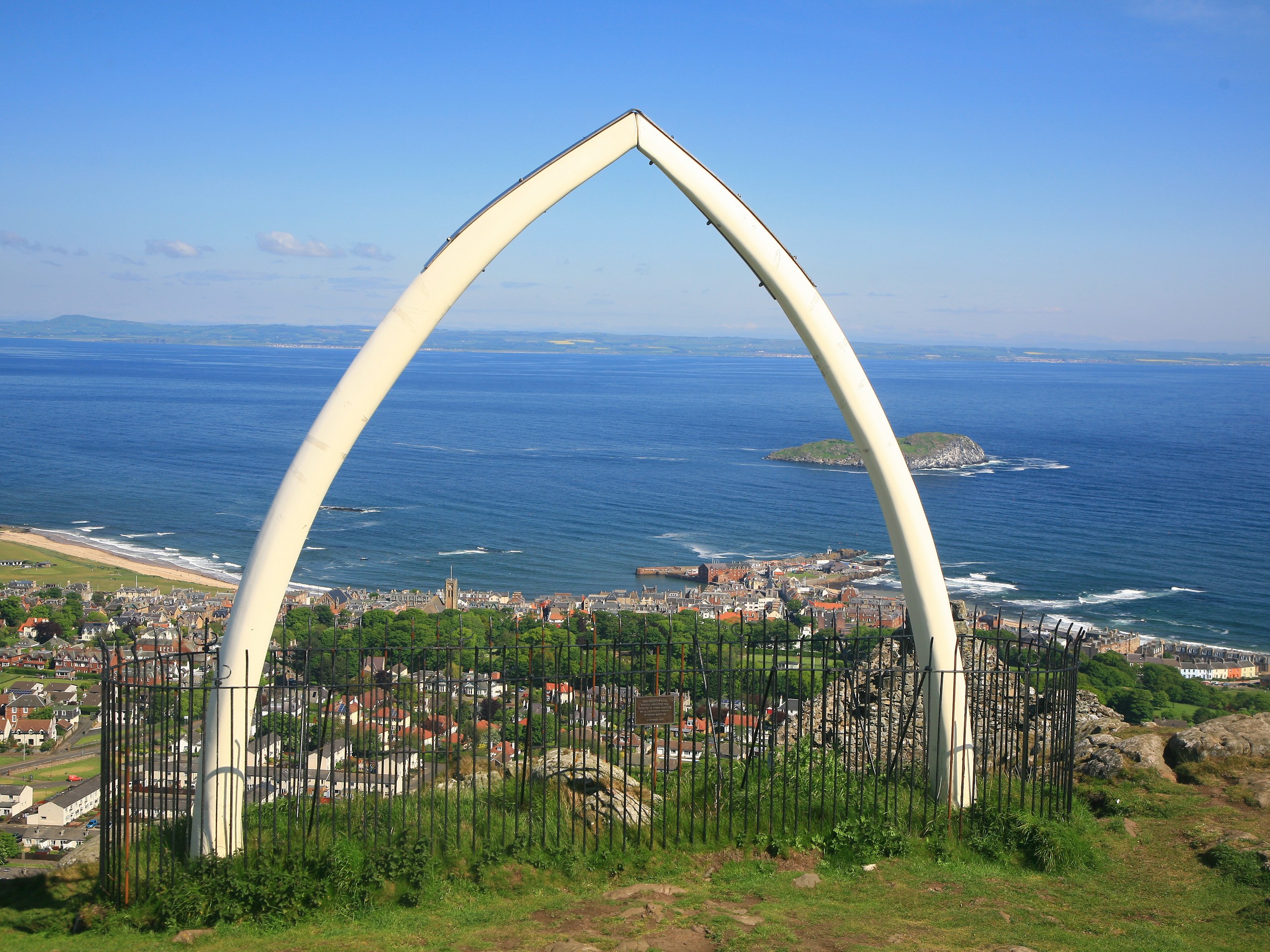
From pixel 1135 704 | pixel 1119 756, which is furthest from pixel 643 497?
pixel 1119 756

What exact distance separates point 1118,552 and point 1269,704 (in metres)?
24.5

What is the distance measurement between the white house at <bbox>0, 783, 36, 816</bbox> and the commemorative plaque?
42.6 ft

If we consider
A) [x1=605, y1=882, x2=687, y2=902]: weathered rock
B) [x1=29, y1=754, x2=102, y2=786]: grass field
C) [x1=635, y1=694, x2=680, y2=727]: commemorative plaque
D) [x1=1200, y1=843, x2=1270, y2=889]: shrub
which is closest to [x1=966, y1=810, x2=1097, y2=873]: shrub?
[x1=1200, y1=843, x2=1270, y2=889]: shrub

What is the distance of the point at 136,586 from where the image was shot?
37.9 meters

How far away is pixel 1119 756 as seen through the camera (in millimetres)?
10961

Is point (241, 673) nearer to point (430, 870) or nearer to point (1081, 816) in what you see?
point (430, 870)

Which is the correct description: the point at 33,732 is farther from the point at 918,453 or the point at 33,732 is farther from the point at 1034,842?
the point at 918,453

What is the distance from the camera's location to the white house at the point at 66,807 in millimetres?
13930

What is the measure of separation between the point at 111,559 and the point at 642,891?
43734 mm

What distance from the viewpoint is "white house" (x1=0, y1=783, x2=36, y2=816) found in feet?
52.4

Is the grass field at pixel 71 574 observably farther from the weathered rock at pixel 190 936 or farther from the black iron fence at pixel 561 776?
the weathered rock at pixel 190 936

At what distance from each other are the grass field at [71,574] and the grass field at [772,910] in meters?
33.6

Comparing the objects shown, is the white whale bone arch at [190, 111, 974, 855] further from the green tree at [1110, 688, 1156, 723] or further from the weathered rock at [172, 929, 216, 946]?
the green tree at [1110, 688, 1156, 723]

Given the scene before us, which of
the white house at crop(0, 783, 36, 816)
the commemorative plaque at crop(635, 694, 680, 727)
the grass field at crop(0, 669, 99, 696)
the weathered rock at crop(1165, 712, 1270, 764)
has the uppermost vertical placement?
the commemorative plaque at crop(635, 694, 680, 727)
